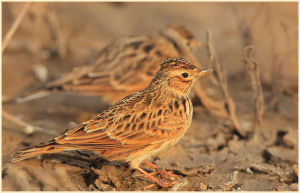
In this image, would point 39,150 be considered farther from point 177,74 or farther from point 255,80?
point 255,80

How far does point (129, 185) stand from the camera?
14.1 ft

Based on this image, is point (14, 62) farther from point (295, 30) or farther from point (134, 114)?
point (295, 30)

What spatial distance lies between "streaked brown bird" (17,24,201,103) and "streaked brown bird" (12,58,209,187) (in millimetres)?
1858

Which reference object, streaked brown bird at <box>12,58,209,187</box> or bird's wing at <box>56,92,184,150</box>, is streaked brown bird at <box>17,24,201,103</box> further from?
bird's wing at <box>56,92,184,150</box>

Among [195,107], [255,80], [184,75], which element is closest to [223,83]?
[255,80]

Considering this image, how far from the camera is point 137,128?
13.7ft

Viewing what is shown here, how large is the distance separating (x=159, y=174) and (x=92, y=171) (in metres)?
0.70

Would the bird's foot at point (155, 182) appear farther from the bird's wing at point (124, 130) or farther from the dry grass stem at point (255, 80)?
the dry grass stem at point (255, 80)

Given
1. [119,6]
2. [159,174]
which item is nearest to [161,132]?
[159,174]

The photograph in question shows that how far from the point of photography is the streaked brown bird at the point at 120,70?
6.35 m

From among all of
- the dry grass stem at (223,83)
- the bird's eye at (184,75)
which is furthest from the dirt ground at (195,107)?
the bird's eye at (184,75)

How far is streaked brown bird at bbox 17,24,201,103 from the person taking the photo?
635 cm

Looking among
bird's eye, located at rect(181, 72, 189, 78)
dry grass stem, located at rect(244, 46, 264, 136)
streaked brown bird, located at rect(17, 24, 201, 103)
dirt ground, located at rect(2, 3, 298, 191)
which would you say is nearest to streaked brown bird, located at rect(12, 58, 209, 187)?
bird's eye, located at rect(181, 72, 189, 78)

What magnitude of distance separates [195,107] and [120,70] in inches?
50.7
